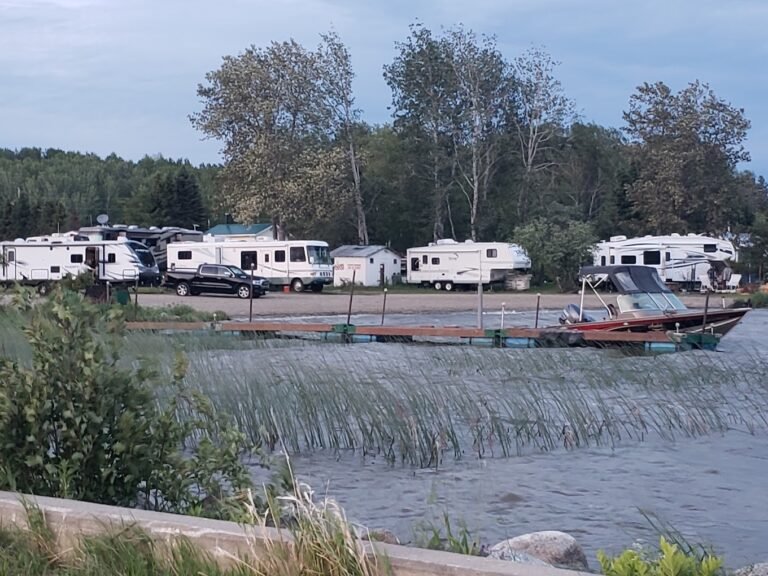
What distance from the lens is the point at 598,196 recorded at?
253ft

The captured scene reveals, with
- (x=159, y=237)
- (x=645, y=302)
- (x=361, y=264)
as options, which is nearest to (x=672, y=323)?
(x=645, y=302)

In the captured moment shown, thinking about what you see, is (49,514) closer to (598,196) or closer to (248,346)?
(248,346)

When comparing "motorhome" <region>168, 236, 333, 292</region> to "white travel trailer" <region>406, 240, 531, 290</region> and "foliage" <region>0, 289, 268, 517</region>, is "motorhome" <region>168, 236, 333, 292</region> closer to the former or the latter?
"white travel trailer" <region>406, 240, 531, 290</region>

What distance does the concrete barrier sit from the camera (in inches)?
182

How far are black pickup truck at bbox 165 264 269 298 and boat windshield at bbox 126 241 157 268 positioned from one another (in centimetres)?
357

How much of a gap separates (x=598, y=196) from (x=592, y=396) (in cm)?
6428

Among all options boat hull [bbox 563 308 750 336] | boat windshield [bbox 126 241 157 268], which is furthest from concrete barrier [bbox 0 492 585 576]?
boat windshield [bbox 126 241 157 268]

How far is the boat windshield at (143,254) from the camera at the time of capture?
48.1 meters

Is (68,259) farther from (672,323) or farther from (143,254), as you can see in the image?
(672,323)

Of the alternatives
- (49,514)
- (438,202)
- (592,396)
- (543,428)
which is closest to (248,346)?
(592,396)

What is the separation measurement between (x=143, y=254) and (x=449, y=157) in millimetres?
19031

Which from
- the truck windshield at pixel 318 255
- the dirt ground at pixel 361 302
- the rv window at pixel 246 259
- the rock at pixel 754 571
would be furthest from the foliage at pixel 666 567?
the rv window at pixel 246 259

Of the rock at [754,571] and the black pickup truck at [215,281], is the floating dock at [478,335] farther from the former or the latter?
the black pickup truck at [215,281]

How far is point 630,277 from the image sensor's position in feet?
80.3
